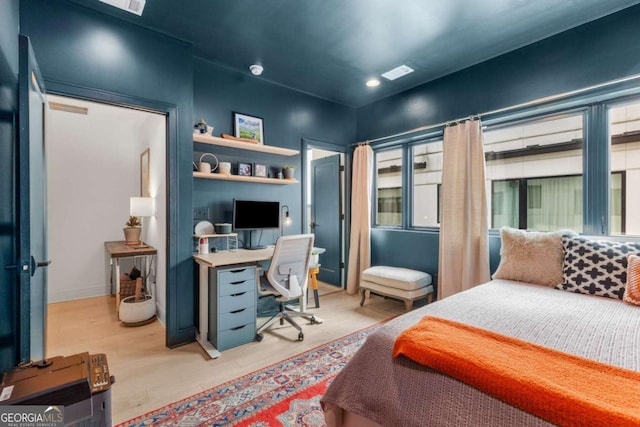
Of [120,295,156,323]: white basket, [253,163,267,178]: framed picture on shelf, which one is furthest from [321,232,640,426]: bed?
[120,295,156,323]: white basket

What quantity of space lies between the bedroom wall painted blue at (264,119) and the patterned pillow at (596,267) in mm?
2656

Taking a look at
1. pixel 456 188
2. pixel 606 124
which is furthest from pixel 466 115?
pixel 606 124

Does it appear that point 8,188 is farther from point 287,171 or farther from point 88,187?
point 88,187

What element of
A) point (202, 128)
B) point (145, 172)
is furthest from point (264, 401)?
point (145, 172)

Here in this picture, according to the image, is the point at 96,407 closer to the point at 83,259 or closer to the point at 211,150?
the point at 211,150

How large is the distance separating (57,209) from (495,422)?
4.97 meters

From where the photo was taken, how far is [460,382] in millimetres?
1052

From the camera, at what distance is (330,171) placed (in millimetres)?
4684

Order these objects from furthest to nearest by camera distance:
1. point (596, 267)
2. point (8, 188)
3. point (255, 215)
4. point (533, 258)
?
1. point (255, 215)
2. point (533, 258)
3. point (596, 267)
4. point (8, 188)

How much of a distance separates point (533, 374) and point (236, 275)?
85.7 inches

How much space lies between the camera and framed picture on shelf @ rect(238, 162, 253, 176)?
3266 millimetres

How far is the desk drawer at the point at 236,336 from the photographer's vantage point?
2520 mm

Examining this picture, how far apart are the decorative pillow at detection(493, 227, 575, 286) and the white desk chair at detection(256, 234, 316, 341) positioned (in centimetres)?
171

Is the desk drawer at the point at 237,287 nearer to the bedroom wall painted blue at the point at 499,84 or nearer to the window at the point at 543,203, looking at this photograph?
the bedroom wall painted blue at the point at 499,84
